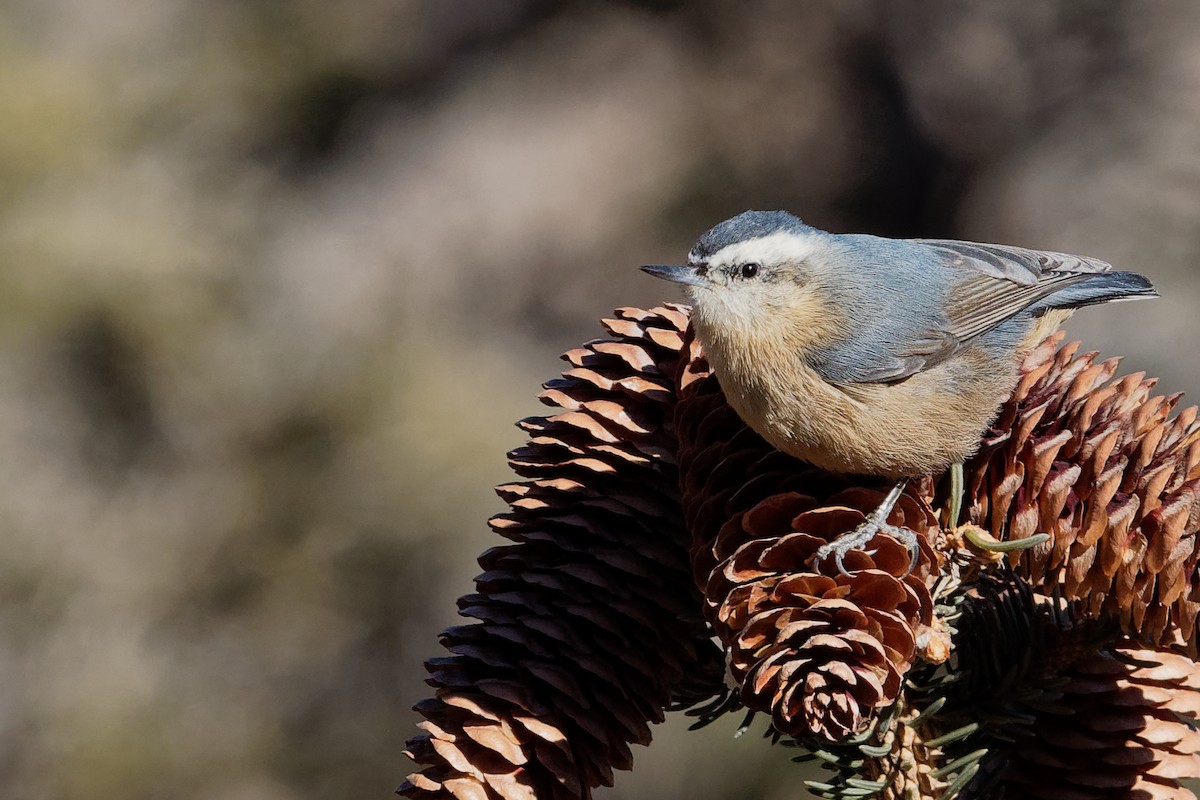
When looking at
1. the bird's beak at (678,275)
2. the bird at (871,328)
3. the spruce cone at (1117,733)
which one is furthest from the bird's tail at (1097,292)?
the spruce cone at (1117,733)

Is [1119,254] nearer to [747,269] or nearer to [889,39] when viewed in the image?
[889,39]

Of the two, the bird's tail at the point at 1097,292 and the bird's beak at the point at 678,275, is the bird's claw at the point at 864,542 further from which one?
the bird's tail at the point at 1097,292

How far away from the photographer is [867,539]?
1.12 meters

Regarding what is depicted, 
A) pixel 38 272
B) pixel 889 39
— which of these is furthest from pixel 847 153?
pixel 38 272

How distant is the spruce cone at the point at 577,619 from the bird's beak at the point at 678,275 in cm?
44

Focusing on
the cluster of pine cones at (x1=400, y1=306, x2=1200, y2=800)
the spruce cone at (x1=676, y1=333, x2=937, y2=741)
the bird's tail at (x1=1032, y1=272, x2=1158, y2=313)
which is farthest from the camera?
the bird's tail at (x1=1032, y1=272, x2=1158, y2=313)

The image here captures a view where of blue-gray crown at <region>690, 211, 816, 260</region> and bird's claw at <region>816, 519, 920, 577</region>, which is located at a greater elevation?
blue-gray crown at <region>690, 211, 816, 260</region>

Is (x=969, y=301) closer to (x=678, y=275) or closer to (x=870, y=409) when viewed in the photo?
(x=870, y=409)

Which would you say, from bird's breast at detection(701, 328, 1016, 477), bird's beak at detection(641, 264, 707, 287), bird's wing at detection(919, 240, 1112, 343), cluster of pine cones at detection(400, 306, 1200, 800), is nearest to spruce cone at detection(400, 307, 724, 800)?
cluster of pine cones at detection(400, 306, 1200, 800)

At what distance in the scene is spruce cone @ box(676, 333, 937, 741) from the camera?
105 cm

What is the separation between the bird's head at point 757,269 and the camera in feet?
5.97

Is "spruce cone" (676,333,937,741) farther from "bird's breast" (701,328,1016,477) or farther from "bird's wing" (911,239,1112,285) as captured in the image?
"bird's wing" (911,239,1112,285)

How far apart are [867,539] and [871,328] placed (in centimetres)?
75

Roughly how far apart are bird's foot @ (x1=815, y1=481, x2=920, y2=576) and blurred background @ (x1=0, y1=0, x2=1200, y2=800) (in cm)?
144
